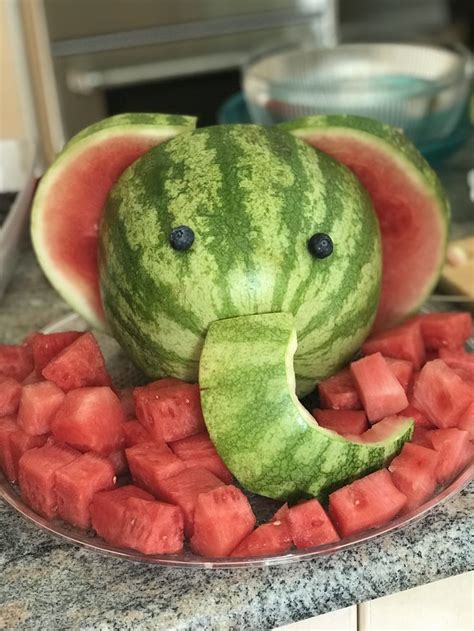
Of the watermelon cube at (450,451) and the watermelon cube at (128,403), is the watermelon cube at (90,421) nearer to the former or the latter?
the watermelon cube at (128,403)

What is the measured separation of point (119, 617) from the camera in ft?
2.90

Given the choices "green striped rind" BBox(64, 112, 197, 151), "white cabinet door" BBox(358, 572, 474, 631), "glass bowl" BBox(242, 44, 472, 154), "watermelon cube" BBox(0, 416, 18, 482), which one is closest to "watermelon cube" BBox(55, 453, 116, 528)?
"watermelon cube" BBox(0, 416, 18, 482)

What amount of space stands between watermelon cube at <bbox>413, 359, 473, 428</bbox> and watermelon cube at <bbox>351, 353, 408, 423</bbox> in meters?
0.03

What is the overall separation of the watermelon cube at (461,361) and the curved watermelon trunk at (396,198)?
130 millimetres

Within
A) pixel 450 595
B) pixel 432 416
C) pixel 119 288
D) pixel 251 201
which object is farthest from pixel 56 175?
pixel 450 595

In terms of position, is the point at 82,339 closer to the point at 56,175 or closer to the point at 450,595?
the point at 56,175

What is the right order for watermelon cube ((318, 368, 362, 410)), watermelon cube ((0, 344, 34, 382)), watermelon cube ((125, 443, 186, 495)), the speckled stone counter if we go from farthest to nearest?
watermelon cube ((0, 344, 34, 382))
watermelon cube ((318, 368, 362, 410))
watermelon cube ((125, 443, 186, 495))
the speckled stone counter

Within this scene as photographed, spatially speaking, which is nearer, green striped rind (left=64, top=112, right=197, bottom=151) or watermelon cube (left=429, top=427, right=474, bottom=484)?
watermelon cube (left=429, top=427, right=474, bottom=484)

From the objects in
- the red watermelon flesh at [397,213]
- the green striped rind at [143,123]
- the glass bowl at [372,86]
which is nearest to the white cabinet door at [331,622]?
the red watermelon flesh at [397,213]

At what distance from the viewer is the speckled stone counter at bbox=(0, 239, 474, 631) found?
0.89 meters

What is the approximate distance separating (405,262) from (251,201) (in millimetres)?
341

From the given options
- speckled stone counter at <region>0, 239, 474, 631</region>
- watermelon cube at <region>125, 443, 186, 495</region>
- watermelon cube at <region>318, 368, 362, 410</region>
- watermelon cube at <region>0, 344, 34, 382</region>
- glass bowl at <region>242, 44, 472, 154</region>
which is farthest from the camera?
glass bowl at <region>242, 44, 472, 154</region>

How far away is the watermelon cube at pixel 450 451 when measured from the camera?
1.02 m

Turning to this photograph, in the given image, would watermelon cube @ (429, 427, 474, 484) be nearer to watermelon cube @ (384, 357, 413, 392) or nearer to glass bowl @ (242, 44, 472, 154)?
watermelon cube @ (384, 357, 413, 392)
